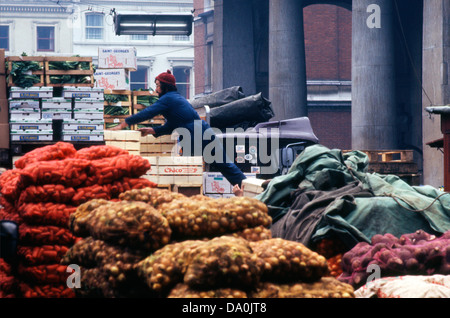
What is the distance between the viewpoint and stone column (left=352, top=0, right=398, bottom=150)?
22391mm

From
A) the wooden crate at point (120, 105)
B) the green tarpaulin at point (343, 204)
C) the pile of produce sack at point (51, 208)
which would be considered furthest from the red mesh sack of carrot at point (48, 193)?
the wooden crate at point (120, 105)

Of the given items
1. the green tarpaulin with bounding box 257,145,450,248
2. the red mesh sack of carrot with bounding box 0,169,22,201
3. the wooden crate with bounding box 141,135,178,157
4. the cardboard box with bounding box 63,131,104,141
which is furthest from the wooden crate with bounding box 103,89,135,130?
the red mesh sack of carrot with bounding box 0,169,22,201

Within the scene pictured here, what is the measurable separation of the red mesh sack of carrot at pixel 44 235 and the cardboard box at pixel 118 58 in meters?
9.64

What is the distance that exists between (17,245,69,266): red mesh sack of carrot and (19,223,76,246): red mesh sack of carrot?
0.04 metres

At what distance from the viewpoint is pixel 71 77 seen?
12.3 meters

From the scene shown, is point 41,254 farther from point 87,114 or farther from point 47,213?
point 87,114

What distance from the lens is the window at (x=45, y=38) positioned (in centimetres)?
6462

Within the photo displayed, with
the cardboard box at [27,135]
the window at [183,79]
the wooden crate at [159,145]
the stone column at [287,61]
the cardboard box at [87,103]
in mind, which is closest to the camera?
the cardboard box at [27,135]

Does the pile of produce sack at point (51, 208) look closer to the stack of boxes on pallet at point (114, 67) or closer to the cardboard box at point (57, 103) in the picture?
the cardboard box at point (57, 103)

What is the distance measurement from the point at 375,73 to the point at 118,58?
10348mm

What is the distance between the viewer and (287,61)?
2636 cm

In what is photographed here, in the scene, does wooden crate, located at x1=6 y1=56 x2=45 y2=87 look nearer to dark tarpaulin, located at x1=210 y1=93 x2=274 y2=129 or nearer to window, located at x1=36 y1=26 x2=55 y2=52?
dark tarpaulin, located at x1=210 y1=93 x2=274 y2=129

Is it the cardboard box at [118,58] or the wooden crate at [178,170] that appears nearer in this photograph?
the wooden crate at [178,170]

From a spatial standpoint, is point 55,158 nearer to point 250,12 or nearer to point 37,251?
point 37,251
